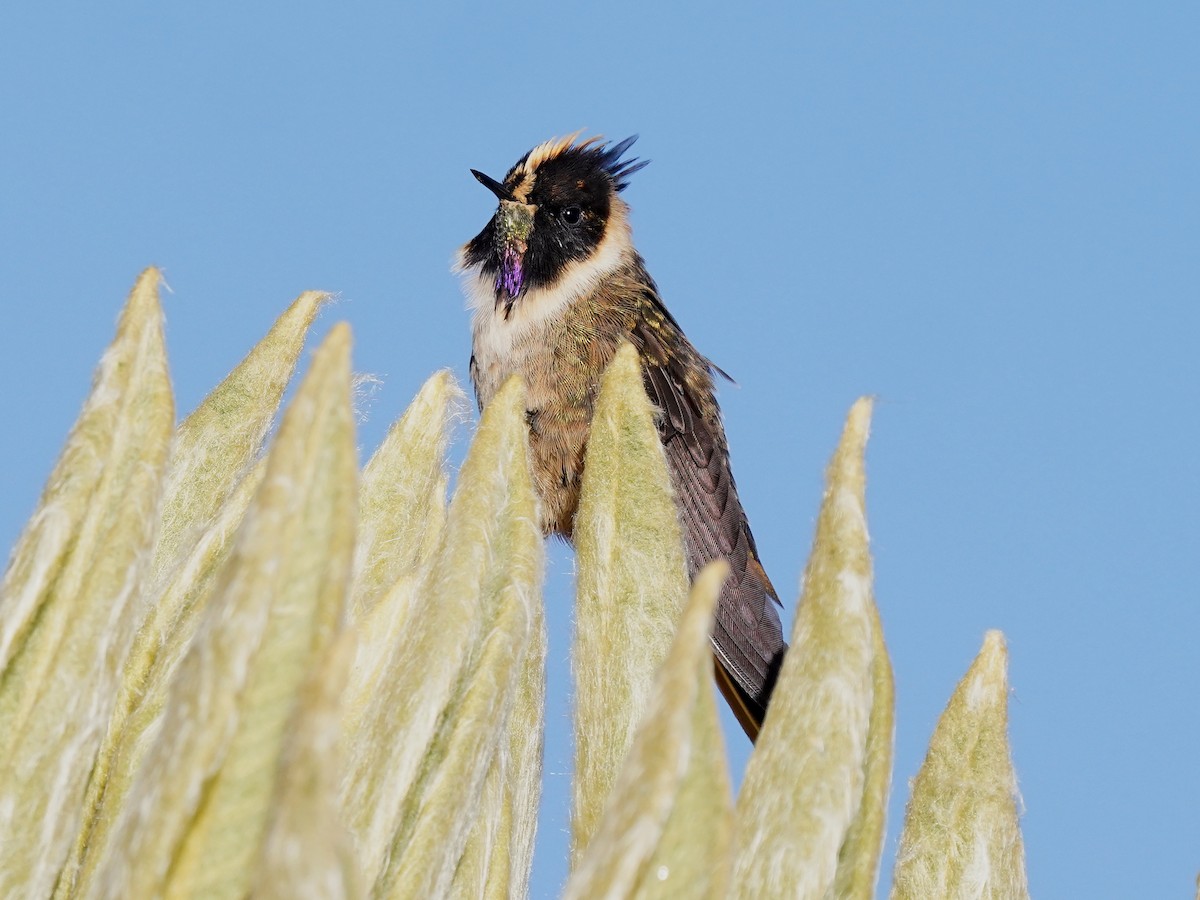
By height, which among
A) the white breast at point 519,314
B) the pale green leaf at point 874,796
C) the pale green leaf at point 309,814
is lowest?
the pale green leaf at point 309,814

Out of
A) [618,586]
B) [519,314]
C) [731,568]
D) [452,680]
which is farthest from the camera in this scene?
[519,314]

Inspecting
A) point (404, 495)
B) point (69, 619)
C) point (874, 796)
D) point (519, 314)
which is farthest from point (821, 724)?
point (519, 314)

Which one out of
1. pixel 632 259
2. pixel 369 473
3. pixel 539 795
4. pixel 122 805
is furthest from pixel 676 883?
pixel 632 259

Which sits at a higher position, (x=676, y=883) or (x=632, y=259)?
(x=632, y=259)

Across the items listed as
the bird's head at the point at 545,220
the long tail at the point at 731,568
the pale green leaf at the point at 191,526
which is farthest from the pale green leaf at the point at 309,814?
the bird's head at the point at 545,220

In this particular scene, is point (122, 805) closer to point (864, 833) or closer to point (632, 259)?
point (864, 833)

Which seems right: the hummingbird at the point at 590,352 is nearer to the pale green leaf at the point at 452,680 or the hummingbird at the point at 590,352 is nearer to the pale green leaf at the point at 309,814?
the pale green leaf at the point at 452,680

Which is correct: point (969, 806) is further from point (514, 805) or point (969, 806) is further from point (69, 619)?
point (69, 619)
